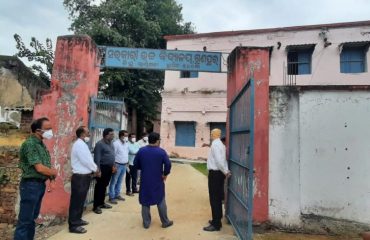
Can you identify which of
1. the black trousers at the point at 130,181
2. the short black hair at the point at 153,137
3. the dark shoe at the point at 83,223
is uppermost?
the short black hair at the point at 153,137

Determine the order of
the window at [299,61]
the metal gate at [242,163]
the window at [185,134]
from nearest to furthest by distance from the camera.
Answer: the metal gate at [242,163]
the window at [299,61]
the window at [185,134]

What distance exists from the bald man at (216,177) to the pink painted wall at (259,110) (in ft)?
2.02

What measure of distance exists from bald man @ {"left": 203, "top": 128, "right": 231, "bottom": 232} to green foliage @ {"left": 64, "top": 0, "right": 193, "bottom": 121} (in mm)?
13971

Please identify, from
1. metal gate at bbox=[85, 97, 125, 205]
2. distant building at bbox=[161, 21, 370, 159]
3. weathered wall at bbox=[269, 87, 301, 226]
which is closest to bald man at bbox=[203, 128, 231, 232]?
weathered wall at bbox=[269, 87, 301, 226]

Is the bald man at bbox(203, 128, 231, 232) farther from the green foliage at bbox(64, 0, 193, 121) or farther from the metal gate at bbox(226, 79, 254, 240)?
the green foliage at bbox(64, 0, 193, 121)

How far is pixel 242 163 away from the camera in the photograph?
4516 millimetres

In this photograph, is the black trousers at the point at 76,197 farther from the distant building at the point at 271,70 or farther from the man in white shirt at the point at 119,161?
the distant building at the point at 271,70

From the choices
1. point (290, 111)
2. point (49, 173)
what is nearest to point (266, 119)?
point (290, 111)

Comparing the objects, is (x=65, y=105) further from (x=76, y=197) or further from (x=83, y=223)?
(x=83, y=223)

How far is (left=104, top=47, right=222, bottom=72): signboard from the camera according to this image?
6.67m

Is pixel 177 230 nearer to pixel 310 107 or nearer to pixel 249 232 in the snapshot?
pixel 249 232

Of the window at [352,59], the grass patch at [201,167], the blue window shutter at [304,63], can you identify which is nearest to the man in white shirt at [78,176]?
Answer: the grass patch at [201,167]

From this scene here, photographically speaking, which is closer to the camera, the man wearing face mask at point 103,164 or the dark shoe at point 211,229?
the dark shoe at point 211,229

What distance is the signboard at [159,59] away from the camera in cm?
A: 667
